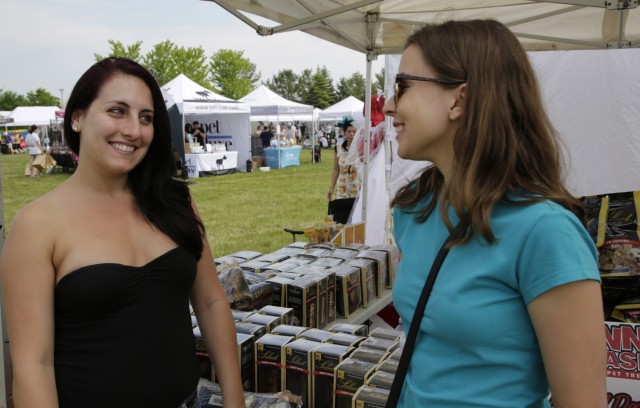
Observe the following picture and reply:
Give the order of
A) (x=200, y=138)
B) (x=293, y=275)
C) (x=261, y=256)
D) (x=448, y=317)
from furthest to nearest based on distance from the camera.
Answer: (x=200, y=138) < (x=261, y=256) < (x=293, y=275) < (x=448, y=317)

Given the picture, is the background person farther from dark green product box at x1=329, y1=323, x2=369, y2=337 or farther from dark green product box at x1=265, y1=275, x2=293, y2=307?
dark green product box at x1=329, y1=323, x2=369, y2=337

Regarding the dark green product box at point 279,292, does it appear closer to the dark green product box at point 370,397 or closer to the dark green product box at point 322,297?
the dark green product box at point 322,297

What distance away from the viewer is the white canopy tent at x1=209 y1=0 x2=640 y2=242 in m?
4.21

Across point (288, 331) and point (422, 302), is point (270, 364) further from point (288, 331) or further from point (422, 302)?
point (422, 302)

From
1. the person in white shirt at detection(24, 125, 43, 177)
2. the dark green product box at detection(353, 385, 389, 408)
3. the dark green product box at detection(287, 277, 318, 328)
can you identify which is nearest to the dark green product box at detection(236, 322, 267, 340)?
the dark green product box at detection(287, 277, 318, 328)

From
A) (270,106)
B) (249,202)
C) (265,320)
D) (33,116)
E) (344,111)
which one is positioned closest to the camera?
(265,320)

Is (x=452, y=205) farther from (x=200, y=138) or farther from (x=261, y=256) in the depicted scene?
(x=200, y=138)

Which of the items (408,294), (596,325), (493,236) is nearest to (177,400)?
(408,294)

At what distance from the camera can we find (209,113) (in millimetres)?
17609

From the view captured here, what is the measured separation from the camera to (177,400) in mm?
1657

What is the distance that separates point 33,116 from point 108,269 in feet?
133

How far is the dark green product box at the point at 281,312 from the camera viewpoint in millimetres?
2510

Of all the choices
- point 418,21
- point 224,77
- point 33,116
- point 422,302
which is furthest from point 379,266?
point 224,77

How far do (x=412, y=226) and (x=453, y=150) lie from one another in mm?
232
